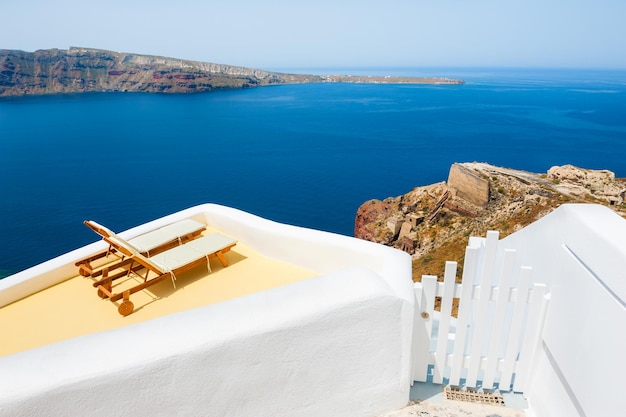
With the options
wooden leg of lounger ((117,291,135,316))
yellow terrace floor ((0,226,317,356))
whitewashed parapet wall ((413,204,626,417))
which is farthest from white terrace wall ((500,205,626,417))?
wooden leg of lounger ((117,291,135,316))

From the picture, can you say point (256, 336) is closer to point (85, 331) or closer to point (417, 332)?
point (417, 332)

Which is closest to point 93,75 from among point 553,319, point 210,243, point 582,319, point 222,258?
point 210,243

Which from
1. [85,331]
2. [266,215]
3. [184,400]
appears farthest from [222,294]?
[266,215]

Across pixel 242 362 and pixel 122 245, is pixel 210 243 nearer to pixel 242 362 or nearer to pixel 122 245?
pixel 122 245

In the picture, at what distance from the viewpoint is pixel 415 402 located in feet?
8.82

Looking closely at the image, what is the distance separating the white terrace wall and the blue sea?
131 ft

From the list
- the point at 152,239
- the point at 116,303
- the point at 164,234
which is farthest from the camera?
the point at 164,234

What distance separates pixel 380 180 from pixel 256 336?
55.0 m

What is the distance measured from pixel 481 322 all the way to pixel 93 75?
195m

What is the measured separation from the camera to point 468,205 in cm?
3036

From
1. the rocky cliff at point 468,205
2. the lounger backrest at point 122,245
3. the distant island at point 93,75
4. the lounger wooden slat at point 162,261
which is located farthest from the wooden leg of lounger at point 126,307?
the distant island at point 93,75

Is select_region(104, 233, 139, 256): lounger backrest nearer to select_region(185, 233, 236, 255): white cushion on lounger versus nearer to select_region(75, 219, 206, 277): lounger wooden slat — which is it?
select_region(75, 219, 206, 277): lounger wooden slat

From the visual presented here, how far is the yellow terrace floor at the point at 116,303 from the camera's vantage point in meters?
3.52

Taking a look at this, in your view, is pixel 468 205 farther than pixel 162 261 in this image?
Yes
